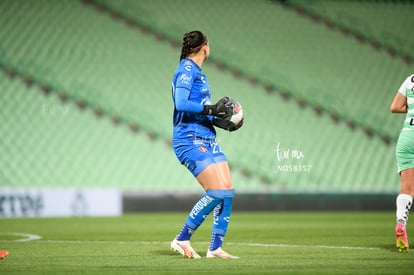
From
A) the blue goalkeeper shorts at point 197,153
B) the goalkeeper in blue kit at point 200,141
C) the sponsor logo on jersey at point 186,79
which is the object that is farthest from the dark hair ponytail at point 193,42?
the blue goalkeeper shorts at point 197,153

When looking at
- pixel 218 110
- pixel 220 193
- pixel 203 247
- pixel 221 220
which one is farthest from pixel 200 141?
pixel 203 247

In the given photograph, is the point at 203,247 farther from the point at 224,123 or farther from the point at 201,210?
the point at 224,123

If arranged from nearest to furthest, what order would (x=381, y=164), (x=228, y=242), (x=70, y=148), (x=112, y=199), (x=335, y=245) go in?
(x=335, y=245) → (x=228, y=242) → (x=112, y=199) → (x=70, y=148) → (x=381, y=164)

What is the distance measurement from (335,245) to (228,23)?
40.7 ft

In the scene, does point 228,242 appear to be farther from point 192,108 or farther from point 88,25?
point 88,25

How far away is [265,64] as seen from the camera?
19.5m

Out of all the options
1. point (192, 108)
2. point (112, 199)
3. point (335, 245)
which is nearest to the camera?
point (192, 108)

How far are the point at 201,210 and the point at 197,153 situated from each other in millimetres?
483

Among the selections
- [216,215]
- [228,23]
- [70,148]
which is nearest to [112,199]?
[70,148]

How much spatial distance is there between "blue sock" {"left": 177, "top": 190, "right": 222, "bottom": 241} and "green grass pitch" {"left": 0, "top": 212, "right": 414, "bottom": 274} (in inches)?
9.5

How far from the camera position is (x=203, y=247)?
27.1 feet

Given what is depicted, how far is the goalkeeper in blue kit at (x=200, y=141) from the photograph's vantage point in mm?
6652

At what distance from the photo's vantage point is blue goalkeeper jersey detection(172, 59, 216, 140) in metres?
6.61

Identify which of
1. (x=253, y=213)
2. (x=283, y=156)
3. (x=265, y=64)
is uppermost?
(x=265, y=64)
